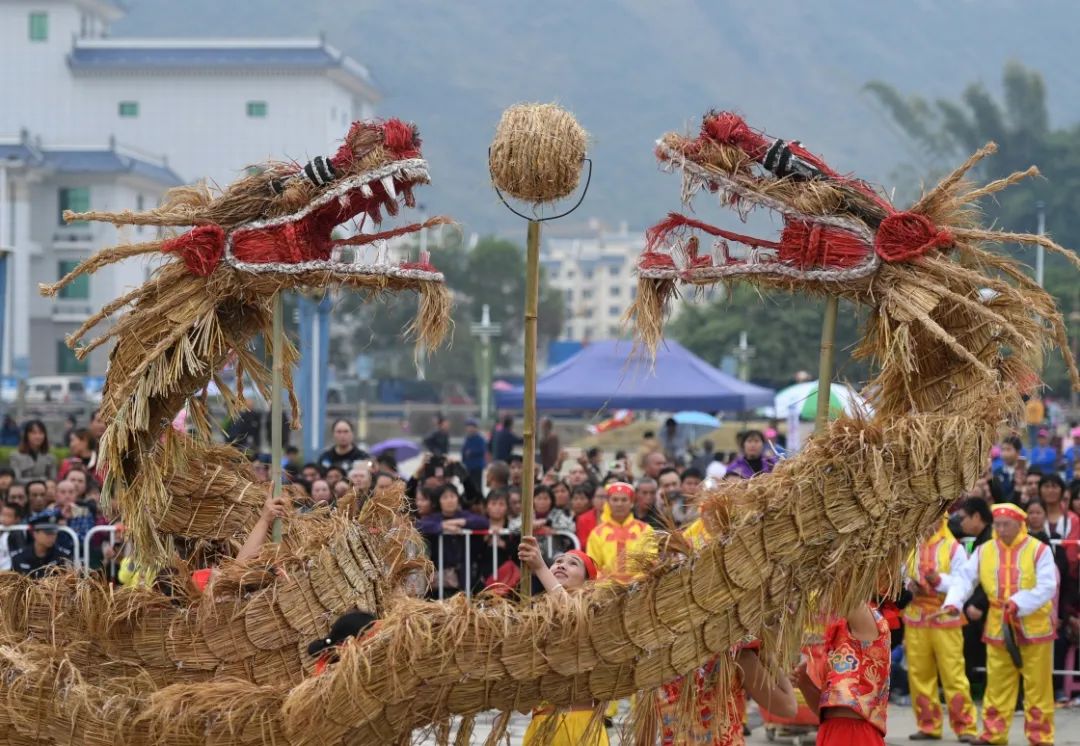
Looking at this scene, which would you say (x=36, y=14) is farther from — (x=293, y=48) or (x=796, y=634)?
(x=796, y=634)

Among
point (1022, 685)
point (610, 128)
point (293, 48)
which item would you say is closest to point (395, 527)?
point (1022, 685)

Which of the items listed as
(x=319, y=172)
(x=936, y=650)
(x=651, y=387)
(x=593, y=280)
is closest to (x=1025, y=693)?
(x=936, y=650)

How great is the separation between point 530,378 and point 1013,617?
15.0ft

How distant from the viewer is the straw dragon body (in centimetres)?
523

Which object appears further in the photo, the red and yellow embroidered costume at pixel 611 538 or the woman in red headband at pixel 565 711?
the red and yellow embroidered costume at pixel 611 538

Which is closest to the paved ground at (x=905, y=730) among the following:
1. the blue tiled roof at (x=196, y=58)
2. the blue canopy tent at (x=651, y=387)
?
the blue canopy tent at (x=651, y=387)

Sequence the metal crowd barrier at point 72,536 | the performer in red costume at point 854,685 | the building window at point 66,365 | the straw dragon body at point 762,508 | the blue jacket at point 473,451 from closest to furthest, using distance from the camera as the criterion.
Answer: the straw dragon body at point 762,508
the performer in red costume at point 854,685
the metal crowd barrier at point 72,536
the blue jacket at point 473,451
the building window at point 66,365

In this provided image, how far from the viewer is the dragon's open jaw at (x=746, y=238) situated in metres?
5.57

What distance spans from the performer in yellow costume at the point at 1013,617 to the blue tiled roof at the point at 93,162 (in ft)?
182

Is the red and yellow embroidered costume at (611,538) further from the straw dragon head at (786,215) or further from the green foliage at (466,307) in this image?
the green foliage at (466,307)

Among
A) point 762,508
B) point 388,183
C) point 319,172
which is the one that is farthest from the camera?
point 319,172

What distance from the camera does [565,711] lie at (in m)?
5.41

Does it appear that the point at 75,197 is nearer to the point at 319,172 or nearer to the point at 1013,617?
the point at 1013,617

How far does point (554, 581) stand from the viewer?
18.9ft
